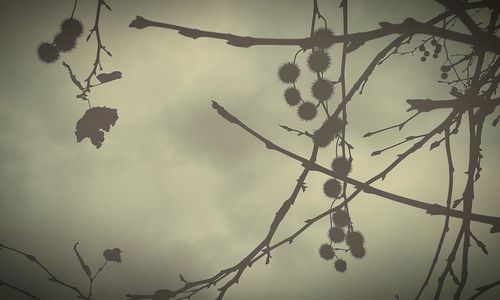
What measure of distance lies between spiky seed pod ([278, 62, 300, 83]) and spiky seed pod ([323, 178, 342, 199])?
1044mm

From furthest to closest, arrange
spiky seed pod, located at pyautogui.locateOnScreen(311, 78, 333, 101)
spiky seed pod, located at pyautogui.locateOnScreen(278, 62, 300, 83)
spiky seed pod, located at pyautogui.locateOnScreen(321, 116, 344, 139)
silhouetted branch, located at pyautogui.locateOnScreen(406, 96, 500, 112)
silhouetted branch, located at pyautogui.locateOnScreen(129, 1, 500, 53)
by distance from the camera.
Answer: spiky seed pod, located at pyautogui.locateOnScreen(278, 62, 300, 83)
spiky seed pod, located at pyautogui.locateOnScreen(311, 78, 333, 101)
spiky seed pod, located at pyautogui.locateOnScreen(321, 116, 344, 139)
silhouetted branch, located at pyautogui.locateOnScreen(406, 96, 500, 112)
silhouetted branch, located at pyautogui.locateOnScreen(129, 1, 500, 53)

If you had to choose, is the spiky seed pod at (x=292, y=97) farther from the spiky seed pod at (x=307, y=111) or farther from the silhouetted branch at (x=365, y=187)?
the silhouetted branch at (x=365, y=187)

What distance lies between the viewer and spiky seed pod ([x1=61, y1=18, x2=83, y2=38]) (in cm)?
251

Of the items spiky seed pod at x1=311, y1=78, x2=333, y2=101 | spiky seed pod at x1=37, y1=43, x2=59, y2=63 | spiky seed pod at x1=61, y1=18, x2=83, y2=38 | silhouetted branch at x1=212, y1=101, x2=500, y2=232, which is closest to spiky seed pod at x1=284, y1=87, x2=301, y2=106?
spiky seed pod at x1=311, y1=78, x2=333, y2=101

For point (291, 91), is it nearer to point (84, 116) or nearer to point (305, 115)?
point (305, 115)

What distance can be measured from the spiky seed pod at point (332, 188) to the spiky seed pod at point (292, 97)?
84cm

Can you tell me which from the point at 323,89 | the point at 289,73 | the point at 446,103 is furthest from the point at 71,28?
the point at 446,103

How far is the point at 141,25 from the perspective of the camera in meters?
1.14

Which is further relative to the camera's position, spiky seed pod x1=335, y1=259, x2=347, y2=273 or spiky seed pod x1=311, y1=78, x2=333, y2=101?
spiky seed pod x1=335, y1=259, x2=347, y2=273

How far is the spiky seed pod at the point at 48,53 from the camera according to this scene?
103 inches

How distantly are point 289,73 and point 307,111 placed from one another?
441mm

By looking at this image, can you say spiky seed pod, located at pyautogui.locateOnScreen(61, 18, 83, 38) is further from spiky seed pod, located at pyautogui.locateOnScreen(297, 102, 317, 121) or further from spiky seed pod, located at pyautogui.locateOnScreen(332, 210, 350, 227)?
spiky seed pod, located at pyautogui.locateOnScreen(332, 210, 350, 227)

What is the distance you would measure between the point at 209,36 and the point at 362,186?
88cm

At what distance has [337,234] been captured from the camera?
2.98 meters
